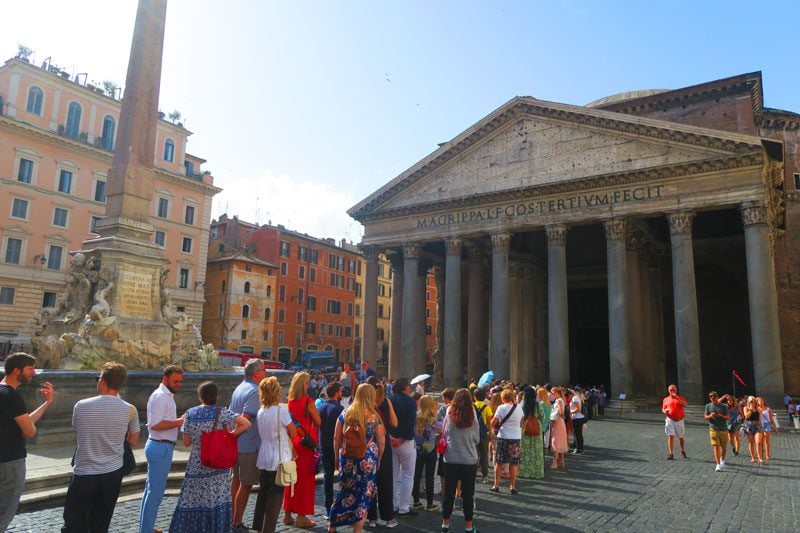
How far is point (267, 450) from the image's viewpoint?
468 centimetres

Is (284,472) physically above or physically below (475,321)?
below

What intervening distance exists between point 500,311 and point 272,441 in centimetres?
1833

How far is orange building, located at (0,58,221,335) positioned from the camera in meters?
25.6

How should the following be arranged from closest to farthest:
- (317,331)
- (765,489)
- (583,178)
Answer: (765,489) → (583,178) → (317,331)

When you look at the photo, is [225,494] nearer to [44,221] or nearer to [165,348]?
[165,348]

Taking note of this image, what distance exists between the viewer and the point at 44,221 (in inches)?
1071

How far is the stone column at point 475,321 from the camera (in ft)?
84.4

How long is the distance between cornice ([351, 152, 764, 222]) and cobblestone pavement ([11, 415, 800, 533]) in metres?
11.1

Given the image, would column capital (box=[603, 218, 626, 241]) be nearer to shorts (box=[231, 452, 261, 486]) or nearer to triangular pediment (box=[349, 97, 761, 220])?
triangular pediment (box=[349, 97, 761, 220])

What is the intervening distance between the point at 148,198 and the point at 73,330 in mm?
2631

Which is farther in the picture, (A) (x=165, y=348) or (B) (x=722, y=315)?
(B) (x=722, y=315)

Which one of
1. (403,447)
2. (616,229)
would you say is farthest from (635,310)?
(403,447)

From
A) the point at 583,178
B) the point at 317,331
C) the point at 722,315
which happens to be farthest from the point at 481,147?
the point at 317,331

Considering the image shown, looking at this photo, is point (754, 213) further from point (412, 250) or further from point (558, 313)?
point (412, 250)
